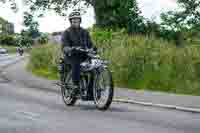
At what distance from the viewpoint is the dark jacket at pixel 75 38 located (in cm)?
1377

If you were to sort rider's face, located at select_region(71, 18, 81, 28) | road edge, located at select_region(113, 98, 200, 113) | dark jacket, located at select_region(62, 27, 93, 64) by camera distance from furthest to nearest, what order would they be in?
1. dark jacket, located at select_region(62, 27, 93, 64)
2. rider's face, located at select_region(71, 18, 81, 28)
3. road edge, located at select_region(113, 98, 200, 113)

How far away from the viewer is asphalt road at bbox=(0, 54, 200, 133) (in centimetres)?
991

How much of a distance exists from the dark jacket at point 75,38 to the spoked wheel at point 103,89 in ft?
2.79

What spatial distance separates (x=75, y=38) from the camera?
45.2 ft

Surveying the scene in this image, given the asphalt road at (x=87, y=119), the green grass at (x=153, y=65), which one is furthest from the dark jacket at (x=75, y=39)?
the green grass at (x=153, y=65)

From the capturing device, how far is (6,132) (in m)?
9.61

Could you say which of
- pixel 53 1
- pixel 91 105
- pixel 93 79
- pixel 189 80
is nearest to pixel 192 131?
pixel 93 79

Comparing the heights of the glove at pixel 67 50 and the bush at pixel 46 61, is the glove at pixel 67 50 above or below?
above

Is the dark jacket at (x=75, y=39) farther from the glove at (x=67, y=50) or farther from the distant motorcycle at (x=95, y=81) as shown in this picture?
the distant motorcycle at (x=95, y=81)

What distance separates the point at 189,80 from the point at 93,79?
261 inches

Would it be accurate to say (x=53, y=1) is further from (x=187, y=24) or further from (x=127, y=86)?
(x=127, y=86)

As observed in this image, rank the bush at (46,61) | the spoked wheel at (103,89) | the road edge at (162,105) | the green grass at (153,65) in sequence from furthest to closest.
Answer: the bush at (46,61), the green grass at (153,65), the road edge at (162,105), the spoked wheel at (103,89)

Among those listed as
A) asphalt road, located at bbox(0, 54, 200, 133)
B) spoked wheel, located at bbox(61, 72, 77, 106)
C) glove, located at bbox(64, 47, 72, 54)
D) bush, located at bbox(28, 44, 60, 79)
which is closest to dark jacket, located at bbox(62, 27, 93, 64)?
glove, located at bbox(64, 47, 72, 54)

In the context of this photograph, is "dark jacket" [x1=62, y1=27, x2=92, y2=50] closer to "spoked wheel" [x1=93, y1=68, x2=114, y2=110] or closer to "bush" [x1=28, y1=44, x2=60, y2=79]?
"spoked wheel" [x1=93, y1=68, x2=114, y2=110]
